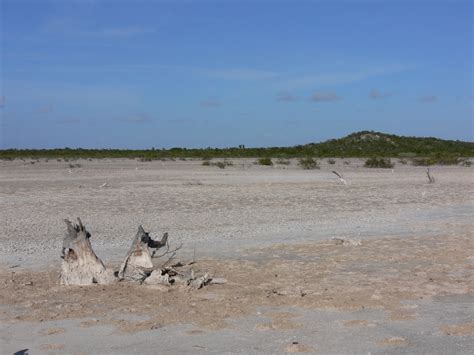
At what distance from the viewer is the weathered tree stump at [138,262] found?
27.7 feet

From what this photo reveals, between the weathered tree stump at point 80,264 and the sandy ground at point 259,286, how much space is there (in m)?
0.23

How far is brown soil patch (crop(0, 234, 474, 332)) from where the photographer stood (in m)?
7.02

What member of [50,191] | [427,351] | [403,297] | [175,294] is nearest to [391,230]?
[403,297]

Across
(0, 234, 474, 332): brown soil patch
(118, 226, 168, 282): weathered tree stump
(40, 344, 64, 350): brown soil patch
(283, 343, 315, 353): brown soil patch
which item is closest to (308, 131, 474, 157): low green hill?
(0, 234, 474, 332): brown soil patch

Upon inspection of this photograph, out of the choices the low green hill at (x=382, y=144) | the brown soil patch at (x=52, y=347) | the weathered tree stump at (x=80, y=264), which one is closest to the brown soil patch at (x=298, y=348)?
the brown soil patch at (x=52, y=347)

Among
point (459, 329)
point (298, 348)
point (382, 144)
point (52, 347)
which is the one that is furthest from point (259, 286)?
point (382, 144)

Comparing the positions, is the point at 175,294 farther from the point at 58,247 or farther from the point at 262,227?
the point at 262,227

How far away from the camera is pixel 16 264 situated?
32.4 ft

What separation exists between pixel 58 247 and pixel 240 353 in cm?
674

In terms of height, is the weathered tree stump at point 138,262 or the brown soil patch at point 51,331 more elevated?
the weathered tree stump at point 138,262

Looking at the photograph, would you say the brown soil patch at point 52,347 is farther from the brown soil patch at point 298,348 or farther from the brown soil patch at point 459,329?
the brown soil patch at point 459,329

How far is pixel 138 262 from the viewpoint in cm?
877

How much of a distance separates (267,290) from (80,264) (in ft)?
8.31

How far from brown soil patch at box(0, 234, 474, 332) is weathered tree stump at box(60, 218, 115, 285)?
0.19 m
